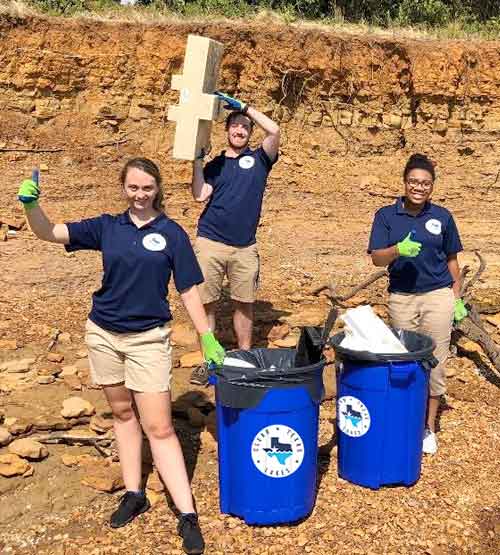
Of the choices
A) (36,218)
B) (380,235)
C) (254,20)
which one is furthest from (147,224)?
(254,20)

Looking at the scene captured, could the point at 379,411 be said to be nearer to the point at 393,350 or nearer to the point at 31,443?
the point at 393,350

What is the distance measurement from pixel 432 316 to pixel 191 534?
201cm

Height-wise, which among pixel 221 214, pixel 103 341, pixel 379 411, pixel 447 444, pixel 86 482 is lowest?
pixel 86 482

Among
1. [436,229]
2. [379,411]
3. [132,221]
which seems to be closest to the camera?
[132,221]

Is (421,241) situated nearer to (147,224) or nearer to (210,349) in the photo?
(210,349)

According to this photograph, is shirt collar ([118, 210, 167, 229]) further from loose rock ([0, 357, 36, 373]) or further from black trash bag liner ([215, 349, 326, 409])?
loose rock ([0, 357, 36, 373])

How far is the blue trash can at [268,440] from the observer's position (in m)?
3.41

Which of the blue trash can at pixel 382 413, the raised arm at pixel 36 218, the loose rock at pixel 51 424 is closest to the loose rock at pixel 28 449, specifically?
the loose rock at pixel 51 424

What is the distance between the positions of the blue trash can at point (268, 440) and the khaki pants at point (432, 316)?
106cm

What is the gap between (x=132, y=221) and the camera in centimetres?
345

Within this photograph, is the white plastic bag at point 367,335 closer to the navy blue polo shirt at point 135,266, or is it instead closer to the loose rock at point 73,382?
the navy blue polo shirt at point 135,266

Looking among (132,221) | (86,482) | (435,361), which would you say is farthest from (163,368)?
(435,361)

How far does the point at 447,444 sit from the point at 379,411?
0.99 m

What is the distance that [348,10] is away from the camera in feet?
43.5
